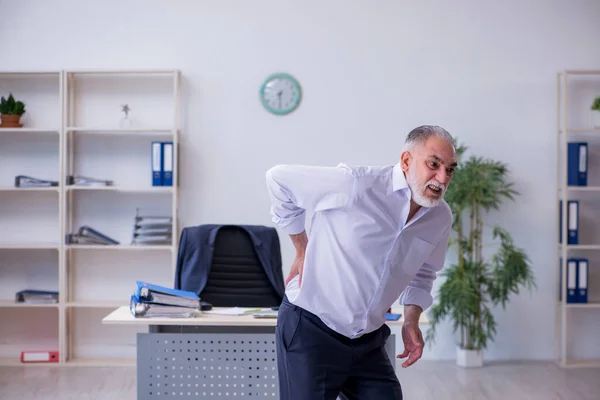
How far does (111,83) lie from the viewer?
584 cm

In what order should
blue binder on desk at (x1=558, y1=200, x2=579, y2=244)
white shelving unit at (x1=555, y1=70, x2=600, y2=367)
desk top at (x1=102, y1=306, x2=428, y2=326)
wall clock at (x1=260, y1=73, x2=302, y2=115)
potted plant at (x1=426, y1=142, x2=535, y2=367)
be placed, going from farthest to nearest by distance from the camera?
white shelving unit at (x1=555, y1=70, x2=600, y2=367) < wall clock at (x1=260, y1=73, x2=302, y2=115) < blue binder on desk at (x1=558, y1=200, x2=579, y2=244) < potted plant at (x1=426, y1=142, x2=535, y2=367) < desk top at (x1=102, y1=306, x2=428, y2=326)

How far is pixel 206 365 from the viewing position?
3.64 m

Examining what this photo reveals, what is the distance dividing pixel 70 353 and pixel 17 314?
531mm

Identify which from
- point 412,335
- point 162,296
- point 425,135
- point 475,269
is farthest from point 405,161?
point 475,269

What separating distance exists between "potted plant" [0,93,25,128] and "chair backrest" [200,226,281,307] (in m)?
2.17

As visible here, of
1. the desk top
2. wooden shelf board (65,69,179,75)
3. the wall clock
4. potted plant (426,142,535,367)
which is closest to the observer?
the desk top

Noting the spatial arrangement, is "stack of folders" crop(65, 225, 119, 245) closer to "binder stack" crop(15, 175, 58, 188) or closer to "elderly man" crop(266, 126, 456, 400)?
"binder stack" crop(15, 175, 58, 188)

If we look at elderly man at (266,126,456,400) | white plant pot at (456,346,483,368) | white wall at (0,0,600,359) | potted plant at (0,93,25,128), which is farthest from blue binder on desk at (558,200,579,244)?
potted plant at (0,93,25,128)

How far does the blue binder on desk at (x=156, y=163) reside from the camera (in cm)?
551

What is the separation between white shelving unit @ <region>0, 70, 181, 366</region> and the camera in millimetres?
5832

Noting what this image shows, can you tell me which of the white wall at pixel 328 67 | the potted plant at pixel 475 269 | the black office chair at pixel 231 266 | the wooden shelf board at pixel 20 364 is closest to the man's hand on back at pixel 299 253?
the black office chair at pixel 231 266

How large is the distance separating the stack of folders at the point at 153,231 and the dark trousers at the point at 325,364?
342cm

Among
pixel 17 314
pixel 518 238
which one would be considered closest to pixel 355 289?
pixel 518 238

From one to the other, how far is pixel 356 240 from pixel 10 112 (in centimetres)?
417
